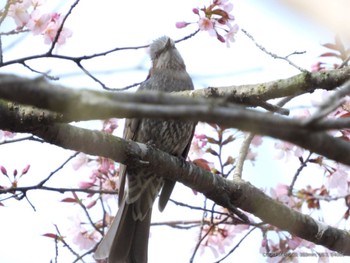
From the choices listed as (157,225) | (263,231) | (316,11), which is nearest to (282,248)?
(263,231)

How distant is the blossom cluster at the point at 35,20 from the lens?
373 centimetres

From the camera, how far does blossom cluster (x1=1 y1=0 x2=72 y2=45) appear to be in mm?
3727

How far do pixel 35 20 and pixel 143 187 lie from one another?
57.8 inches

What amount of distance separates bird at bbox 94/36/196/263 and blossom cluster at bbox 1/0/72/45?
801 millimetres

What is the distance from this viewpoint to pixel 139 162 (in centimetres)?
337

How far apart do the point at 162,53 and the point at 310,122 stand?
3834 millimetres

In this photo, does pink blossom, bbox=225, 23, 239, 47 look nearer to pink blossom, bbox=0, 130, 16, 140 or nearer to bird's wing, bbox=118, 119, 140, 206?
bird's wing, bbox=118, 119, 140, 206

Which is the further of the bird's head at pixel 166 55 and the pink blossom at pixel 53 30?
the bird's head at pixel 166 55

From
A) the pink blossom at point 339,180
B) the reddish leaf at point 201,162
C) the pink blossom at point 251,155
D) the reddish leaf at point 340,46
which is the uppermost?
the reddish leaf at point 340,46

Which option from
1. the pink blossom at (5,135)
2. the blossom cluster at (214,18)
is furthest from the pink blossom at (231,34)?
the pink blossom at (5,135)

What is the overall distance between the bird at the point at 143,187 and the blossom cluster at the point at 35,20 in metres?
0.80

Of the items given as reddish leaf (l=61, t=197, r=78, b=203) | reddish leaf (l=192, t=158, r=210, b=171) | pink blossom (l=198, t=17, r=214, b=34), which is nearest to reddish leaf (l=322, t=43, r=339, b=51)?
pink blossom (l=198, t=17, r=214, b=34)

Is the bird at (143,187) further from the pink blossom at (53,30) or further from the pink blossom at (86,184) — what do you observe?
the pink blossom at (53,30)

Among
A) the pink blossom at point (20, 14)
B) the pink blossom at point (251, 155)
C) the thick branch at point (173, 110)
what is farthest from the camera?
the pink blossom at point (251, 155)
